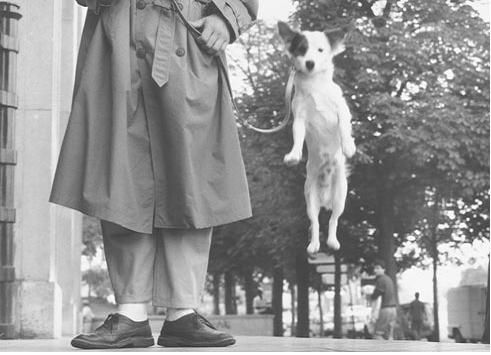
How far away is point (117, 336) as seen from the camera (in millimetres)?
3654

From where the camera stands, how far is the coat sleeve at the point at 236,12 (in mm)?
3879

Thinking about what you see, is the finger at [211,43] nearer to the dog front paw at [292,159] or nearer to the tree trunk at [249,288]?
the dog front paw at [292,159]

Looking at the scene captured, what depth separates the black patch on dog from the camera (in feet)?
23.6

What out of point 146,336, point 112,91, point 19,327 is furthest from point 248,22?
point 19,327

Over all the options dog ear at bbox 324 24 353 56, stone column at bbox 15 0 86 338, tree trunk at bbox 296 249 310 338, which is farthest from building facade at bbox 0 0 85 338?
tree trunk at bbox 296 249 310 338

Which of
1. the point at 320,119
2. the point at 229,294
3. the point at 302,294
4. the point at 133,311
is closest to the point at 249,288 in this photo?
the point at 229,294

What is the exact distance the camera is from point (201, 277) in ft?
12.7

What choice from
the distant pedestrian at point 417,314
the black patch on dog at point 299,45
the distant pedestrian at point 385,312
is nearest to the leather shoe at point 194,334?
the black patch on dog at point 299,45

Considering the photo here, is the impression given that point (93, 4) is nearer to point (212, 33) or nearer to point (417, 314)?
point (212, 33)

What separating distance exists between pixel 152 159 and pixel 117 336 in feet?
2.08

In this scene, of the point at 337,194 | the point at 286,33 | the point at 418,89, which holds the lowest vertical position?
the point at 337,194

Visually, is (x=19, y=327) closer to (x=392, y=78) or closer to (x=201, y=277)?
(x=201, y=277)

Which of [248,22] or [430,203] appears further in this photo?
[430,203]

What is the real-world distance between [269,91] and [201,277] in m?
19.4
